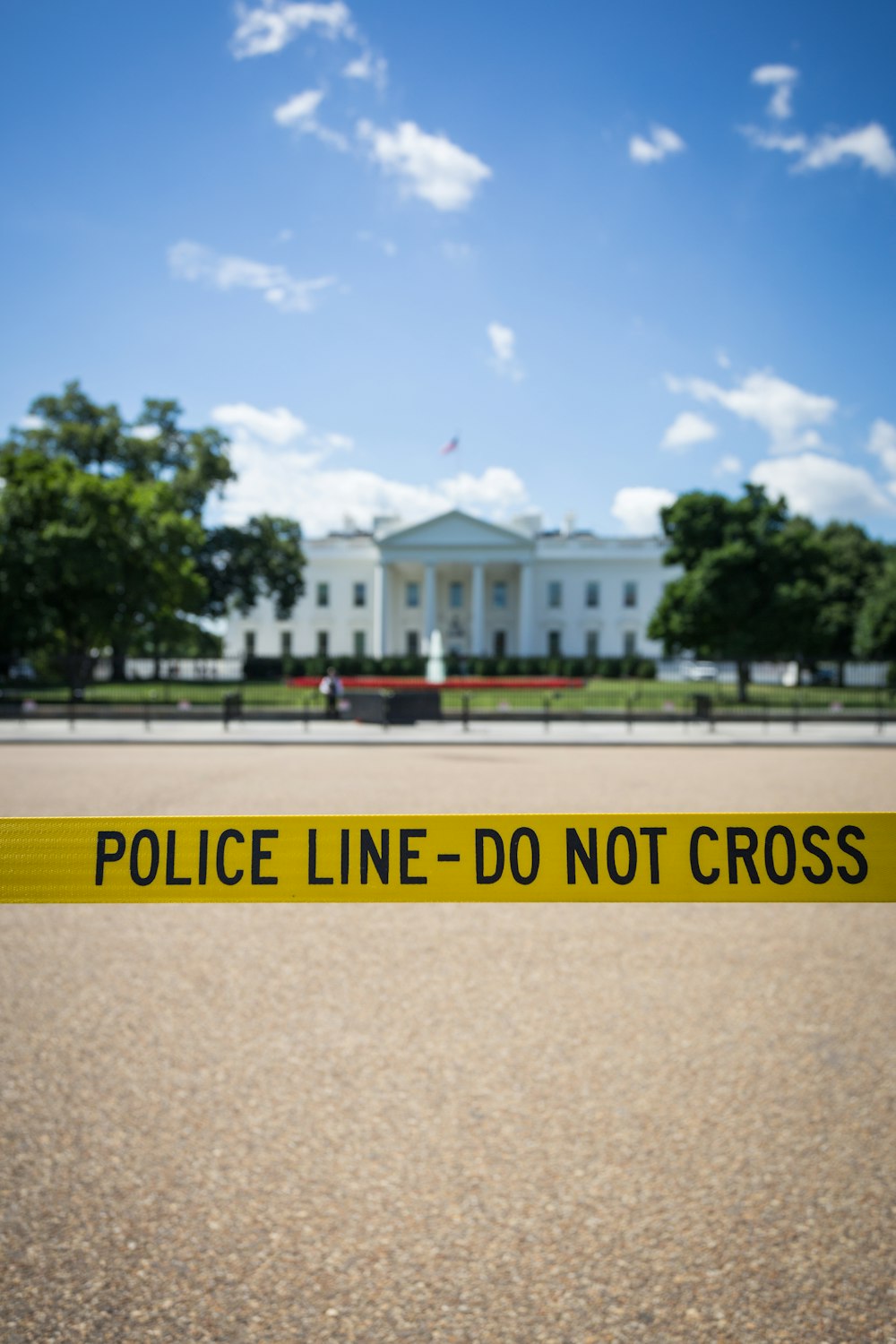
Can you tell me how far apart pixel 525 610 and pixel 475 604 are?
395 cm

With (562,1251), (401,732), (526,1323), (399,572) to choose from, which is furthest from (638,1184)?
(399,572)

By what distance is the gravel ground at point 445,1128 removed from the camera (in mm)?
2939

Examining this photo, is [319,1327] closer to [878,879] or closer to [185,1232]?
[185,1232]

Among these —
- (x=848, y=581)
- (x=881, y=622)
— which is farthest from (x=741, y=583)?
(x=848, y=581)

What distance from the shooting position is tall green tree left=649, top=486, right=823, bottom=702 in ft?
118

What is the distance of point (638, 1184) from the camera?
140 inches

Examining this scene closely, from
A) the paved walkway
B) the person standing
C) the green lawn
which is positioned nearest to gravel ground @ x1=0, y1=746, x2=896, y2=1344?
the paved walkway

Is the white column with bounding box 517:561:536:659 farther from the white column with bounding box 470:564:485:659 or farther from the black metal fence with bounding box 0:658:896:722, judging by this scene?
the black metal fence with bounding box 0:658:896:722

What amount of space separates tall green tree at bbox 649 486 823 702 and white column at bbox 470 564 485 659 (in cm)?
3738

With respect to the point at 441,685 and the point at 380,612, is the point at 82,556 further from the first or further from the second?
the point at 380,612

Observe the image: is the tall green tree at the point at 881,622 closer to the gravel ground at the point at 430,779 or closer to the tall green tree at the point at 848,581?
the tall green tree at the point at 848,581

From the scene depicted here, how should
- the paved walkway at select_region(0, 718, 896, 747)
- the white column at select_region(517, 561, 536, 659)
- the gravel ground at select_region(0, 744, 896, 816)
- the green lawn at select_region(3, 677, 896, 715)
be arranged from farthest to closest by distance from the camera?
the white column at select_region(517, 561, 536, 659)
the green lawn at select_region(3, 677, 896, 715)
the paved walkway at select_region(0, 718, 896, 747)
the gravel ground at select_region(0, 744, 896, 816)

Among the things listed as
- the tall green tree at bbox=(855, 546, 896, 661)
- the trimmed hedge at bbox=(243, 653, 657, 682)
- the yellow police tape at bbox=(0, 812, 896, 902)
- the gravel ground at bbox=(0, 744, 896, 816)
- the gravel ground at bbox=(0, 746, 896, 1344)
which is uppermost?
the tall green tree at bbox=(855, 546, 896, 661)

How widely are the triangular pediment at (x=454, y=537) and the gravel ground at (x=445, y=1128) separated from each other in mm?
69840
